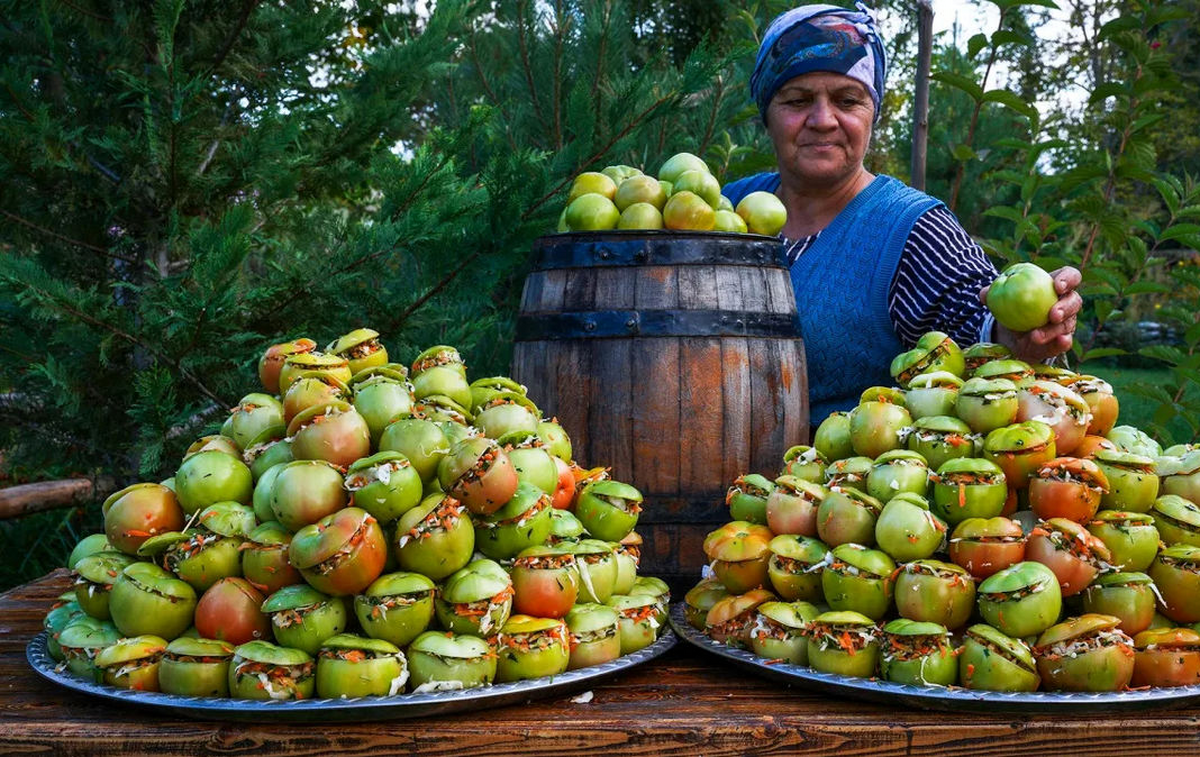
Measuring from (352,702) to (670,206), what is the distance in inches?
48.9

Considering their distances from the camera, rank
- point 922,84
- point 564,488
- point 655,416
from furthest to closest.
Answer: point 922,84 → point 655,416 → point 564,488

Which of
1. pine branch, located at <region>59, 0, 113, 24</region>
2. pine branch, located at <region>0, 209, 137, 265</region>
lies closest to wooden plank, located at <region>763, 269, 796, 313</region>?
pine branch, located at <region>0, 209, 137, 265</region>

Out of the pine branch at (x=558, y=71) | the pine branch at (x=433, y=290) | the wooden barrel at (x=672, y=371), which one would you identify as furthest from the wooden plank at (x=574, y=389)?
the pine branch at (x=558, y=71)

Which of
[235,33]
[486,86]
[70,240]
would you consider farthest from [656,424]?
[486,86]

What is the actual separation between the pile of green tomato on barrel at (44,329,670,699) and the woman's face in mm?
1359

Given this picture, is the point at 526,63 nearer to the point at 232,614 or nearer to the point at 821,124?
the point at 821,124

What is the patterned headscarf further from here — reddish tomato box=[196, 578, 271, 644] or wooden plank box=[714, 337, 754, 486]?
reddish tomato box=[196, 578, 271, 644]

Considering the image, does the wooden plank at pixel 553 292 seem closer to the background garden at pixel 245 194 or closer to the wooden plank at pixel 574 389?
the wooden plank at pixel 574 389

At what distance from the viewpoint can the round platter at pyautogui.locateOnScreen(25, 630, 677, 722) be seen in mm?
1201

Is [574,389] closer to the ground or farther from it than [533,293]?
closer to the ground

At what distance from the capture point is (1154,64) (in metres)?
3.34

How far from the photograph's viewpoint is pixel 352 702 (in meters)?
1.20

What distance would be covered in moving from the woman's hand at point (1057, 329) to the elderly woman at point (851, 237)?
1.69 ft

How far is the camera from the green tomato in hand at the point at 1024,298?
1.71 meters
